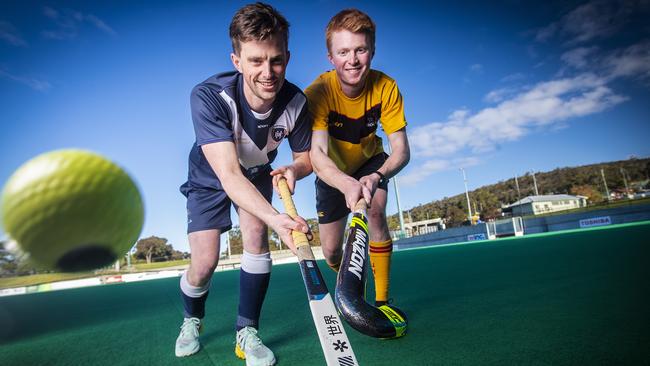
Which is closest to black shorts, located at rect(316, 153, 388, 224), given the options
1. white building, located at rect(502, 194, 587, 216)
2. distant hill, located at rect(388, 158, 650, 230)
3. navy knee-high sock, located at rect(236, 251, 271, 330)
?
navy knee-high sock, located at rect(236, 251, 271, 330)

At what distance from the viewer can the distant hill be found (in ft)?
217

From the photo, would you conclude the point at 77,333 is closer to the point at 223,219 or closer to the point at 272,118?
the point at 223,219

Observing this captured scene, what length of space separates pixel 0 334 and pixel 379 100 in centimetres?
461

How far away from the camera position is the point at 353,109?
3.20 meters

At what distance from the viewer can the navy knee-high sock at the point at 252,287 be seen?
2.71m

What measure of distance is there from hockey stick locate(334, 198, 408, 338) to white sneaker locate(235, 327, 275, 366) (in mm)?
765

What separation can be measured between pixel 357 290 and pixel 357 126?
177 cm

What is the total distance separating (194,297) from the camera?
3.04 metres

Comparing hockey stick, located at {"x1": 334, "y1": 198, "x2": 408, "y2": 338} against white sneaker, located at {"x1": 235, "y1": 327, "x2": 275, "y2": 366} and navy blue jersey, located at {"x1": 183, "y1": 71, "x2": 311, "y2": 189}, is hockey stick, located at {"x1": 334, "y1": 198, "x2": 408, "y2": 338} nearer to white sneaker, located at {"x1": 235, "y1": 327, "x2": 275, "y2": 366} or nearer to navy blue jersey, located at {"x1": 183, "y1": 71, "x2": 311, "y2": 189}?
white sneaker, located at {"x1": 235, "y1": 327, "x2": 275, "y2": 366}

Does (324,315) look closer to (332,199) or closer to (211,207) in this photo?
(211,207)

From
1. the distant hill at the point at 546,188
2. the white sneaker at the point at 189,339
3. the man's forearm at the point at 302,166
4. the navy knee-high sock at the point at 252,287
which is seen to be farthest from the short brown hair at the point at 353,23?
the distant hill at the point at 546,188

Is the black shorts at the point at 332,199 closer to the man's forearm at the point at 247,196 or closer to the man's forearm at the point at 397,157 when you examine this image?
→ the man's forearm at the point at 397,157

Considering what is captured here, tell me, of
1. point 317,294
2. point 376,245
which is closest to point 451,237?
Result: point 376,245

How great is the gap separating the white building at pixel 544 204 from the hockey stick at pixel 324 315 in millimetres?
60984
